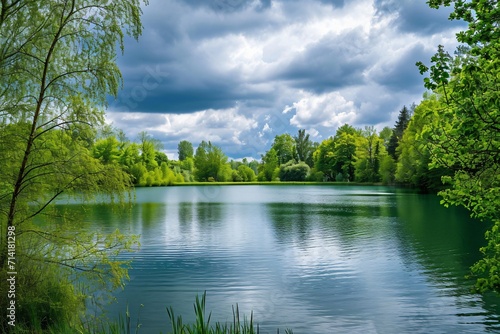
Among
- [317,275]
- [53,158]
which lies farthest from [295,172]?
[53,158]

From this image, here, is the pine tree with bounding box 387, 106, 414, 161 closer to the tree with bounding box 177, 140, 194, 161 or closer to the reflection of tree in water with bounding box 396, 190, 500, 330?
the reflection of tree in water with bounding box 396, 190, 500, 330

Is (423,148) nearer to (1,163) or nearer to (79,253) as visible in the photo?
(79,253)

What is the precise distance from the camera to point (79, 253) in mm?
7926

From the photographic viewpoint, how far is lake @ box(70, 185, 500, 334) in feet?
34.6

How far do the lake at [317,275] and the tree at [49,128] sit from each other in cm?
118

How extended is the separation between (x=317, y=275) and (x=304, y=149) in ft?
356

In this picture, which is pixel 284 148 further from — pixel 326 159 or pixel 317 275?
pixel 317 275

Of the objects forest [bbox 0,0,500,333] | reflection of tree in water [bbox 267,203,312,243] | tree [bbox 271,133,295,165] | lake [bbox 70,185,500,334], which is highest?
tree [bbox 271,133,295,165]

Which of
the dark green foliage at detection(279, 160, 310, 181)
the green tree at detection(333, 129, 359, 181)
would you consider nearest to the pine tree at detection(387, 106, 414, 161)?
the green tree at detection(333, 129, 359, 181)

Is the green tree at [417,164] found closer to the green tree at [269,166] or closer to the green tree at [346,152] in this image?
the green tree at [346,152]

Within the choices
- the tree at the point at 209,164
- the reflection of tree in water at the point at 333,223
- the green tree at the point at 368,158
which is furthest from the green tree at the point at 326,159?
the reflection of tree in water at the point at 333,223

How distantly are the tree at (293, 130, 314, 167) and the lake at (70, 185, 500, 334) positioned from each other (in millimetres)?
92630

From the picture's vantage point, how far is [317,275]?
1489 centimetres

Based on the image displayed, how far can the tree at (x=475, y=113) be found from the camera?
5059mm
